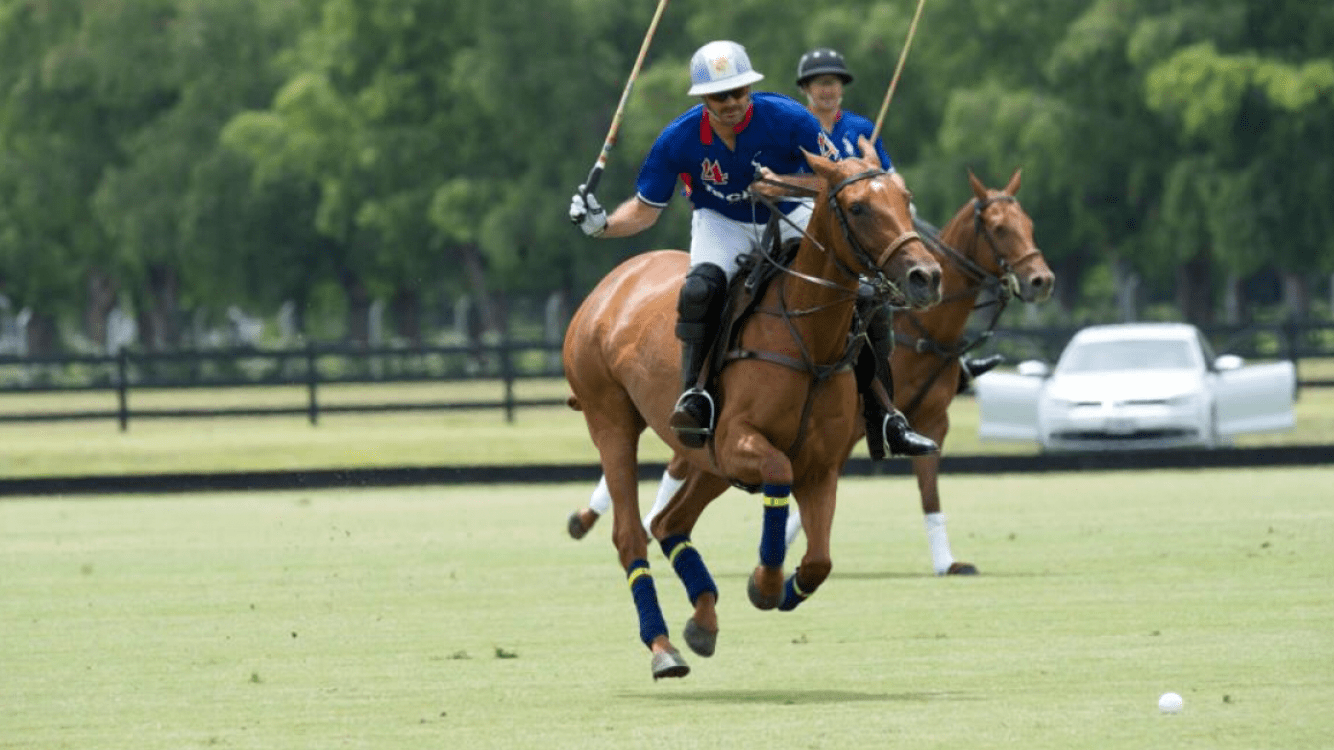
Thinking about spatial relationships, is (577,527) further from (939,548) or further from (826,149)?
(826,149)

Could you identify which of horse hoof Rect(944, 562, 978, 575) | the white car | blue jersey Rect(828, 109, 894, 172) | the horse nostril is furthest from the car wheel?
the horse nostril

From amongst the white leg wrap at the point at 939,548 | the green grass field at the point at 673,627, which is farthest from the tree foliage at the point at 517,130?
the white leg wrap at the point at 939,548

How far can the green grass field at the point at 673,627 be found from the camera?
32.1ft

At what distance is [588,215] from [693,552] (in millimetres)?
1351

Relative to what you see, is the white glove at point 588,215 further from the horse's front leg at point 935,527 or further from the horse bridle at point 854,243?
the horse's front leg at point 935,527

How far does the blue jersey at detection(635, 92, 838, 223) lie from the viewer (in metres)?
11.5

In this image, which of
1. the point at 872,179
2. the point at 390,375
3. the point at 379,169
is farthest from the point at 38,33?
the point at 872,179

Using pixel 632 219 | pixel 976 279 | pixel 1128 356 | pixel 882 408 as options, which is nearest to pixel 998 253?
pixel 976 279

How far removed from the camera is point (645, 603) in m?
11.3

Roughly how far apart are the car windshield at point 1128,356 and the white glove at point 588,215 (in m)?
17.3

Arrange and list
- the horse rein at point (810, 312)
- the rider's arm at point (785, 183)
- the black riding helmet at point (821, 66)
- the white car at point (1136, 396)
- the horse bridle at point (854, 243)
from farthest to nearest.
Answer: the white car at point (1136, 396) < the black riding helmet at point (821, 66) < the rider's arm at point (785, 183) < the horse rein at point (810, 312) < the horse bridle at point (854, 243)

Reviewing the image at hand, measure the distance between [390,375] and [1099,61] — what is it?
14.2 metres

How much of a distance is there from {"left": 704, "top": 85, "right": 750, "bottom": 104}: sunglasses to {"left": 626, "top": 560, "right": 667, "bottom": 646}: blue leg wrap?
1.76 metres

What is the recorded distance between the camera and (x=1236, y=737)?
912cm
